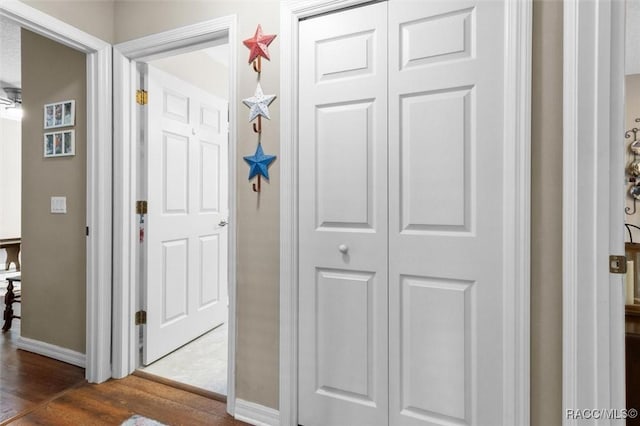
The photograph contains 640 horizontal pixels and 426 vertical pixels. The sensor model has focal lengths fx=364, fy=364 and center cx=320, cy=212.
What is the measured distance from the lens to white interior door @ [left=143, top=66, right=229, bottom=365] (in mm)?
2461

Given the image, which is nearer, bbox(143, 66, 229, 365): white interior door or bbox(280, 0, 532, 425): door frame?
bbox(280, 0, 532, 425): door frame

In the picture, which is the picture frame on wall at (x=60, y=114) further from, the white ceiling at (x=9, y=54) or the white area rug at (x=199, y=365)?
the white area rug at (x=199, y=365)

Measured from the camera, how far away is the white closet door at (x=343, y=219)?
1598 mm

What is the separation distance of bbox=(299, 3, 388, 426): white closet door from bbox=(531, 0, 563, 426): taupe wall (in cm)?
57

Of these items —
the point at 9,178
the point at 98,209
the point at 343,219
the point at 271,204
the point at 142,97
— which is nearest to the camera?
the point at 343,219

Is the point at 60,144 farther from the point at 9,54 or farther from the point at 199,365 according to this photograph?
the point at 9,54

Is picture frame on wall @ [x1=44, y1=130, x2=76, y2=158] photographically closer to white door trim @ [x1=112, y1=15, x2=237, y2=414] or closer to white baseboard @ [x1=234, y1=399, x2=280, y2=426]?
white door trim @ [x1=112, y1=15, x2=237, y2=414]

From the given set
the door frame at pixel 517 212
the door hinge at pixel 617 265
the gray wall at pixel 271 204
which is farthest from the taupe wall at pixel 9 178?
the door hinge at pixel 617 265

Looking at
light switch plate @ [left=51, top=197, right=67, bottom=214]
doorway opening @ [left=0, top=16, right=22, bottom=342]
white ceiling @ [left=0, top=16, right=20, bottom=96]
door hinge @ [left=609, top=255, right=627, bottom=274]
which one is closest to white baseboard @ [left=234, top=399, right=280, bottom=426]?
door hinge @ [left=609, top=255, right=627, bottom=274]

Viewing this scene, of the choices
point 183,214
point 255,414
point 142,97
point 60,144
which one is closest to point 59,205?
point 60,144

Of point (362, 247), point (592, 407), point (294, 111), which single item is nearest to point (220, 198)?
point (294, 111)

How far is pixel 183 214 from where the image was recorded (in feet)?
8.98

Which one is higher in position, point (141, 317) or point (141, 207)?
point (141, 207)

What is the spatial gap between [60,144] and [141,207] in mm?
743
